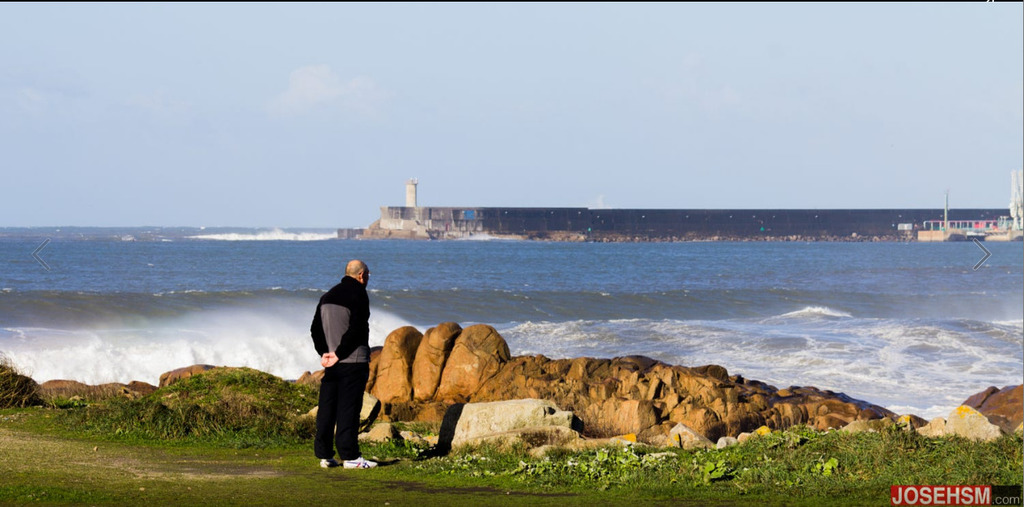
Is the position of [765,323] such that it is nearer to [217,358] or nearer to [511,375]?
[217,358]

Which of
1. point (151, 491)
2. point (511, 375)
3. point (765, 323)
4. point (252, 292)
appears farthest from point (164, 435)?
point (252, 292)

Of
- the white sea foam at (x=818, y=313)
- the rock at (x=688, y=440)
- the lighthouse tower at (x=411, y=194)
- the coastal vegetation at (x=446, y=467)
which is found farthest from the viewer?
the lighthouse tower at (x=411, y=194)

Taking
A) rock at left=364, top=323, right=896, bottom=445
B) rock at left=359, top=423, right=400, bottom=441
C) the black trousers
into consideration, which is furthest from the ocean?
the black trousers

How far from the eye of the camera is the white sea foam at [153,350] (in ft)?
75.0

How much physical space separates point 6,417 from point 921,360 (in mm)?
19012

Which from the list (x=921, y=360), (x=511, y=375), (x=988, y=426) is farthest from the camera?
(x=921, y=360)

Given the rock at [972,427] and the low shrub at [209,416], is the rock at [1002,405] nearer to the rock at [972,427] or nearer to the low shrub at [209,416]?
the rock at [972,427]

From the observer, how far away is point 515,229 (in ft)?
456

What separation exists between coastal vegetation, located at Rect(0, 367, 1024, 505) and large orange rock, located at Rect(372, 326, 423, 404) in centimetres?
502

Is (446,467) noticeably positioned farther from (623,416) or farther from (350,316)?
(623,416)

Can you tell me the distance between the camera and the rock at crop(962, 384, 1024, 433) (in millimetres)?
14719

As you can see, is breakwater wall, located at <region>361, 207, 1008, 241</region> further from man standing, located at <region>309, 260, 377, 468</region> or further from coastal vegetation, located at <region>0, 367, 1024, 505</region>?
man standing, located at <region>309, 260, 377, 468</region>

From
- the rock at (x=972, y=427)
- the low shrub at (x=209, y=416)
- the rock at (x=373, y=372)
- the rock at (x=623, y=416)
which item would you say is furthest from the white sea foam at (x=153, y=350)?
the rock at (x=972, y=427)

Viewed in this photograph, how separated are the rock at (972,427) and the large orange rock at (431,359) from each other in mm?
7519
